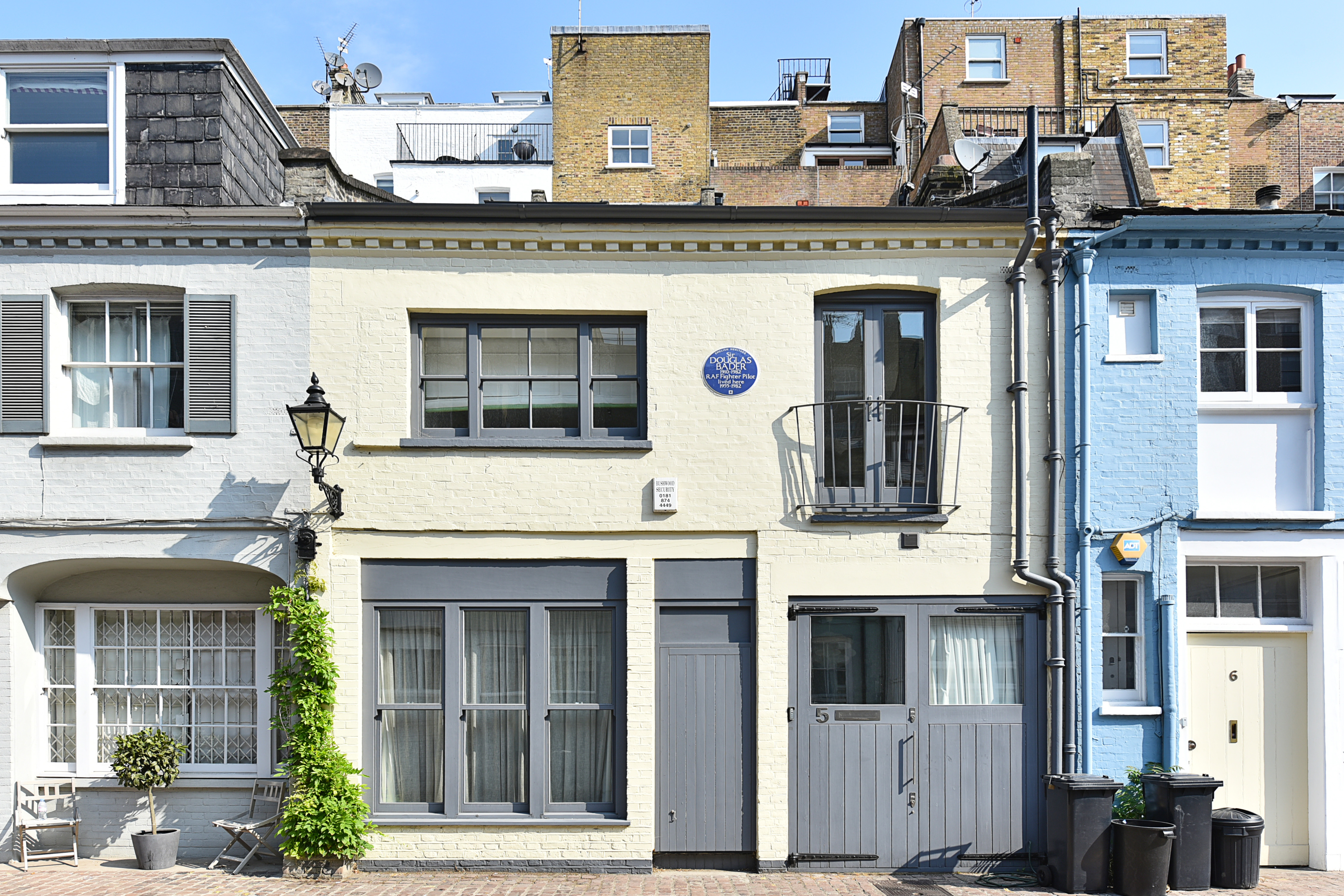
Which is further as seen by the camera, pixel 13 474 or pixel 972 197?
pixel 972 197

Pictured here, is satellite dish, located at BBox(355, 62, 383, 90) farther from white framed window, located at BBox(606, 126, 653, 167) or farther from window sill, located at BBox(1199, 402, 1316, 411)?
window sill, located at BBox(1199, 402, 1316, 411)

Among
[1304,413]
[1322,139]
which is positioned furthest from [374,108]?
[1322,139]

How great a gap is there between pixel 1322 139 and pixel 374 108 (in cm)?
2805

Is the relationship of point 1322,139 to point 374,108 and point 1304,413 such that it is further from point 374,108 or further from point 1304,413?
point 374,108

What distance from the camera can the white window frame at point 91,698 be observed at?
8977mm

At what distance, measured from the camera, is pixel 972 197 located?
982 cm

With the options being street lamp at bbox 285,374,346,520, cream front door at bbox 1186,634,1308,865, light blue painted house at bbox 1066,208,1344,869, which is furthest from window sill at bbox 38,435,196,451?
cream front door at bbox 1186,634,1308,865

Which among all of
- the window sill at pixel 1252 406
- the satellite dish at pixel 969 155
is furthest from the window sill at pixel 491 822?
the satellite dish at pixel 969 155

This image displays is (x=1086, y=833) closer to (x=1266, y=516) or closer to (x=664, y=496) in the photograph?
(x=1266, y=516)

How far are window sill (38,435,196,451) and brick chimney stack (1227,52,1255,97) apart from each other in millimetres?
30626

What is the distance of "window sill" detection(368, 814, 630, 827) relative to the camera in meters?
8.51

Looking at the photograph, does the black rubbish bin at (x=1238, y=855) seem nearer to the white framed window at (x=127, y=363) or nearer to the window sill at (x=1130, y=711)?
the window sill at (x=1130, y=711)

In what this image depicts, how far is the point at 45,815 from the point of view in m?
8.73

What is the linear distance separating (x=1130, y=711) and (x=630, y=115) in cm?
2126
